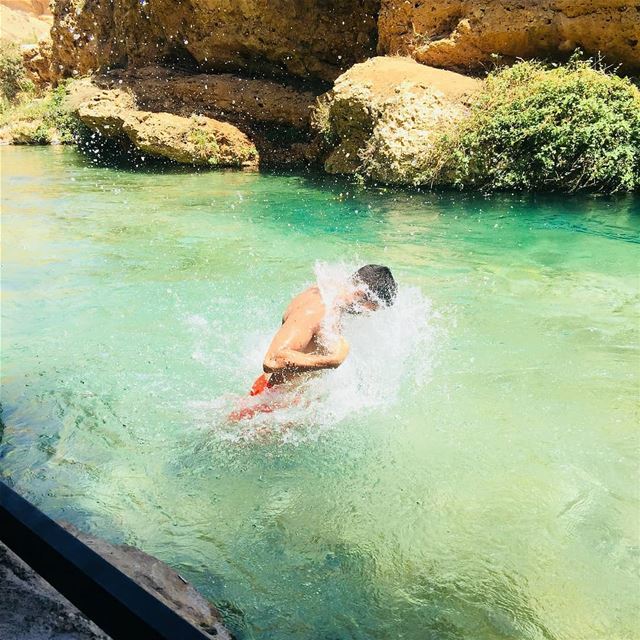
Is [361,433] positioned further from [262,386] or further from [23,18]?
[23,18]

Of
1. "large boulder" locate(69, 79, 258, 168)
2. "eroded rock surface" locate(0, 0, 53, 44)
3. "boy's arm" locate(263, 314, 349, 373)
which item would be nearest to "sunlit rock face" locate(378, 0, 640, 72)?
"large boulder" locate(69, 79, 258, 168)

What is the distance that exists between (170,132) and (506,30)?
727cm

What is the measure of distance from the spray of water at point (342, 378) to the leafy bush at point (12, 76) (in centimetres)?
2146

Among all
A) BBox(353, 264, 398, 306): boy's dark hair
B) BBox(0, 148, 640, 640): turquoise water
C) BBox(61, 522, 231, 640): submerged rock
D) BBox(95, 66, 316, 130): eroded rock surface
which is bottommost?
BBox(0, 148, 640, 640): turquoise water

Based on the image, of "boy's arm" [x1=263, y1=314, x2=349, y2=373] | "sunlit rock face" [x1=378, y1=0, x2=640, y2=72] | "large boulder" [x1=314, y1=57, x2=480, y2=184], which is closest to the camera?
"boy's arm" [x1=263, y1=314, x2=349, y2=373]

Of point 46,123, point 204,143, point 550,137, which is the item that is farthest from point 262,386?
point 46,123

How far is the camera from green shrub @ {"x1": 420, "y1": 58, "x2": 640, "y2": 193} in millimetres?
9891

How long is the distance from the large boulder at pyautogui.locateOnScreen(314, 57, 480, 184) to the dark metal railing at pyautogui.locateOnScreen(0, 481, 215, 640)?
34.5 feet

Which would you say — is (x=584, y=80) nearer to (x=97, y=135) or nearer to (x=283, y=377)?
(x=283, y=377)

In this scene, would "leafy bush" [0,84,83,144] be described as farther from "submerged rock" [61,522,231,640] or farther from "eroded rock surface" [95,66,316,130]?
"submerged rock" [61,522,231,640]

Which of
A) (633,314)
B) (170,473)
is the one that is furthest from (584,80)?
(170,473)

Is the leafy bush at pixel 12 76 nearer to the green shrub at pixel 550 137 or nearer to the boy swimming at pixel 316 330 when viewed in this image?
the green shrub at pixel 550 137

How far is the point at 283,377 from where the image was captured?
3.90 metres

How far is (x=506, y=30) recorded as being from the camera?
11.4 m
